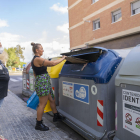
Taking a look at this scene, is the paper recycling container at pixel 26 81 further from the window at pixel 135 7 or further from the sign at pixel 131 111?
the window at pixel 135 7

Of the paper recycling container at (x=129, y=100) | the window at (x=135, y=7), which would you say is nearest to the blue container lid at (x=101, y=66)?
the paper recycling container at (x=129, y=100)

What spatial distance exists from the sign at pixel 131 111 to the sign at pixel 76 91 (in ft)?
2.45

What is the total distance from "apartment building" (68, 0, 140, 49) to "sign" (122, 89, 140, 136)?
10.8 metres

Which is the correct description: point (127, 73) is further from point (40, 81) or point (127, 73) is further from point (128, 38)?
point (128, 38)

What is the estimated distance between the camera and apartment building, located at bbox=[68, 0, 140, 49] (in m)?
12.0

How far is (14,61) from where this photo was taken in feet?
186

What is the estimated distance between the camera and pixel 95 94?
2396 millimetres

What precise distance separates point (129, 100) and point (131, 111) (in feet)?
0.44

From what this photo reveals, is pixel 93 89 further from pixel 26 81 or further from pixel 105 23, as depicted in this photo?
pixel 105 23

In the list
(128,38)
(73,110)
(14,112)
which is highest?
(128,38)

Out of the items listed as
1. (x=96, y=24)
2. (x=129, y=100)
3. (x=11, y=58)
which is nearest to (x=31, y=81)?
(x=129, y=100)

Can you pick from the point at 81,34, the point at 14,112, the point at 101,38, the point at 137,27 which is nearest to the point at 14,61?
the point at 81,34

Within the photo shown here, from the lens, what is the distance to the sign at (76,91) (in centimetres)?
263

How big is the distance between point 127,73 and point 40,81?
1.67 meters
